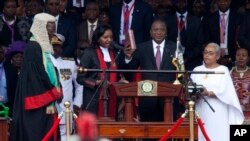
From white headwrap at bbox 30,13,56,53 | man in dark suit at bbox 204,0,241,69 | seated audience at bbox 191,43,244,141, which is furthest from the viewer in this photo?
man in dark suit at bbox 204,0,241,69

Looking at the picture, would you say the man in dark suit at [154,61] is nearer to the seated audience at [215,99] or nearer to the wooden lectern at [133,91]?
the seated audience at [215,99]

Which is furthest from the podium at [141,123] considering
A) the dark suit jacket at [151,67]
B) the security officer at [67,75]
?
the security officer at [67,75]

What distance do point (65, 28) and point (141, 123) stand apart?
4.06 m

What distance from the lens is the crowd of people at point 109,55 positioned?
9.85 metres

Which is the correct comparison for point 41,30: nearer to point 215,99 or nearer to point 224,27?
point 215,99

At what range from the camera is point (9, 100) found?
39.4ft

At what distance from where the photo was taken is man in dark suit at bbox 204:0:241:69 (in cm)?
1337

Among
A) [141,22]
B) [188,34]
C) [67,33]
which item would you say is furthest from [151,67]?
[67,33]

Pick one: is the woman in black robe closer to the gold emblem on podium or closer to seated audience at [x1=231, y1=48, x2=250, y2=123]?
the gold emblem on podium

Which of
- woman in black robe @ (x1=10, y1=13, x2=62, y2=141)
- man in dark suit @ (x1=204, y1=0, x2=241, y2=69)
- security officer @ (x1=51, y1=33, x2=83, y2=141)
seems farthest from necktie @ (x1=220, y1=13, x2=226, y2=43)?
woman in black robe @ (x1=10, y1=13, x2=62, y2=141)

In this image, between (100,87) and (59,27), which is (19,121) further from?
(59,27)

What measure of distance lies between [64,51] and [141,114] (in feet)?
8.71

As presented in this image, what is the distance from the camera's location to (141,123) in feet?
30.9

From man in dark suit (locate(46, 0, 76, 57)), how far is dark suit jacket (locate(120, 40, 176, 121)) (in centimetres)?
216
